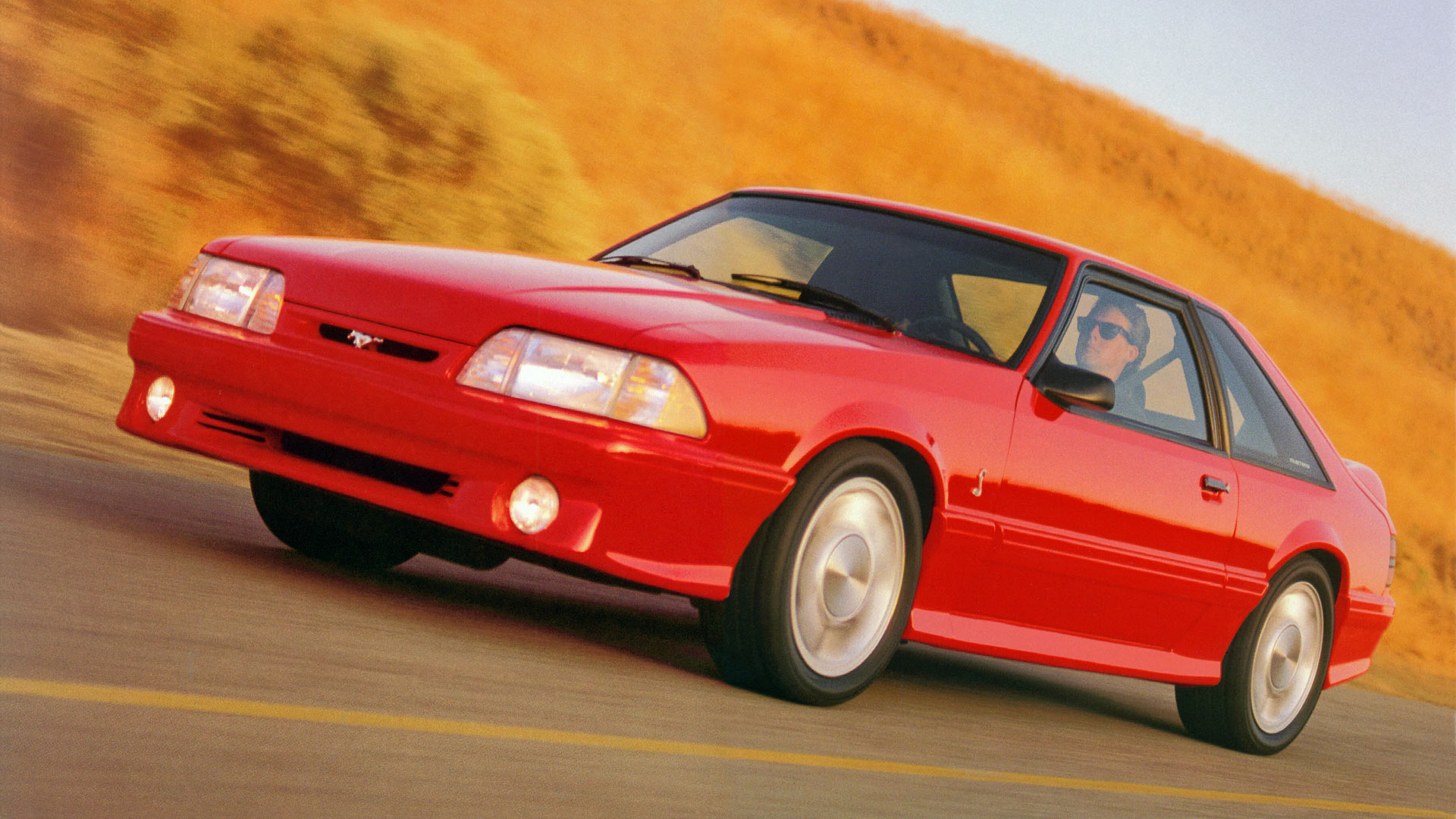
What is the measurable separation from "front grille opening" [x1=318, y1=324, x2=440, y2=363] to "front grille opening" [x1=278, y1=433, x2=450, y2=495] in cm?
28

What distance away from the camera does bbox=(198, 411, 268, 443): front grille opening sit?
17.1ft

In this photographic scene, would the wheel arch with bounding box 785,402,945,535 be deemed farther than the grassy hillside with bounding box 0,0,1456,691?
No

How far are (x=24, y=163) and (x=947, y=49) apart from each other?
40.9 metres

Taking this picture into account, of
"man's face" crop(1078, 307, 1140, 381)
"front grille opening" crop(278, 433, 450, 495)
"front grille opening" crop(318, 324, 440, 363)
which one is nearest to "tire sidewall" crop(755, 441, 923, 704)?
"front grille opening" crop(278, 433, 450, 495)

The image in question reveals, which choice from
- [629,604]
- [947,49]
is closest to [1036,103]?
[947,49]

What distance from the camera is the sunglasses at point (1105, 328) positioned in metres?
6.34

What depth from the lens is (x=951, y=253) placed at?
627 cm

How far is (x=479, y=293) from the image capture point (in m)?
5.02

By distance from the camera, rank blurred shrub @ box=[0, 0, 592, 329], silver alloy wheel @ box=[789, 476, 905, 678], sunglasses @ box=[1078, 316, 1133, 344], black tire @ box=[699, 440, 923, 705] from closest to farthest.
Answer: black tire @ box=[699, 440, 923, 705], silver alloy wheel @ box=[789, 476, 905, 678], sunglasses @ box=[1078, 316, 1133, 344], blurred shrub @ box=[0, 0, 592, 329]

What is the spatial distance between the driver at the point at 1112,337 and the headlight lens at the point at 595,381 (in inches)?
75.2

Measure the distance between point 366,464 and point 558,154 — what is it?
1048cm

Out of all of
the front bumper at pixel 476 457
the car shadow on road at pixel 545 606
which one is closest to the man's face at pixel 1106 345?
the car shadow on road at pixel 545 606

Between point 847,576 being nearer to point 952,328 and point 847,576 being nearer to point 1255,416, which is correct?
point 952,328

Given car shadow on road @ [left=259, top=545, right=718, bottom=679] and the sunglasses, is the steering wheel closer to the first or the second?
the sunglasses
